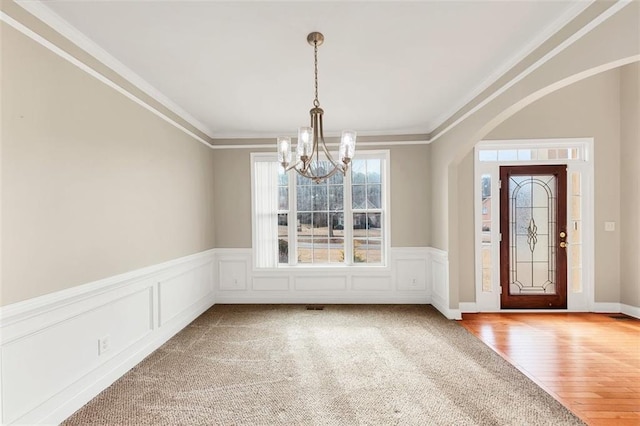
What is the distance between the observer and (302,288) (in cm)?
491

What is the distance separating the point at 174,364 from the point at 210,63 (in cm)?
273

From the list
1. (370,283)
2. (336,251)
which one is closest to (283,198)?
(336,251)

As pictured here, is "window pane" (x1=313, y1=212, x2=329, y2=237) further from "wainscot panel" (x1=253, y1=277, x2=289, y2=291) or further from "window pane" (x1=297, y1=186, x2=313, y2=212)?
"wainscot panel" (x1=253, y1=277, x2=289, y2=291)

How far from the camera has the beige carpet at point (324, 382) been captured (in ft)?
7.04

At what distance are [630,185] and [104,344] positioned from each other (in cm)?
632

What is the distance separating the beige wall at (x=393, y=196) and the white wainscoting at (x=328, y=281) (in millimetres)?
218

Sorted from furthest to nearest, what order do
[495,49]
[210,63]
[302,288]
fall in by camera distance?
[302,288] → [210,63] → [495,49]

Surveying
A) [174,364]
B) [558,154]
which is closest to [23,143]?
[174,364]

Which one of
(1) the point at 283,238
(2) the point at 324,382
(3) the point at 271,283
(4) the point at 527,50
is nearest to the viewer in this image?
(4) the point at 527,50

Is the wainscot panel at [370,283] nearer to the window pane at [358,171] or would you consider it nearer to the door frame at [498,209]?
the door frame at [498,209]

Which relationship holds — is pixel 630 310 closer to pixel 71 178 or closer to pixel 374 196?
pixel 374 196

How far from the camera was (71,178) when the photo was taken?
2184 millimetres

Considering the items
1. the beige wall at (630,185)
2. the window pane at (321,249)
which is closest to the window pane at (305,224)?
the window pane at (321,249)

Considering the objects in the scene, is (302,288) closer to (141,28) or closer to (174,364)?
(174,364)
